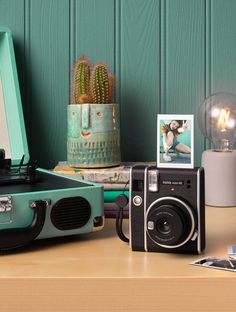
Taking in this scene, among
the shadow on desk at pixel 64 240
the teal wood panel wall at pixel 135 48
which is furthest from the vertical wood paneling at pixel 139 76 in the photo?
the shadow on desk at pixel 64 240

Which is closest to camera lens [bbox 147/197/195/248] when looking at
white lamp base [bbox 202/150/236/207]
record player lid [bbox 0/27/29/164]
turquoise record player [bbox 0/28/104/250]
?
turquoise record player [bbox 0/28/104/250]

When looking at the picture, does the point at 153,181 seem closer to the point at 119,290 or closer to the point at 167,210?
the point at 167,210

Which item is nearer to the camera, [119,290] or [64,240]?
[119,290]

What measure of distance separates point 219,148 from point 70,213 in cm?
49

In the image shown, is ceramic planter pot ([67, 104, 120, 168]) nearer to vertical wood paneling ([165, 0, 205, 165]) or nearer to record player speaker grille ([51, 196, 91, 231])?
vertical wood paneling ([165, 0, 205, 165])

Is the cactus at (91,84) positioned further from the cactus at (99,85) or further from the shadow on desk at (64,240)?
the shadow on desk at (64,240)

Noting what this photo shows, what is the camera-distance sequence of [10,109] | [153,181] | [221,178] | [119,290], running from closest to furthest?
[119,290], [153,181], [221,178], [10,109]

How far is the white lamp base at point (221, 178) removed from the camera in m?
1.17

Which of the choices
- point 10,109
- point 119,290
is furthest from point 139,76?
point 119,290

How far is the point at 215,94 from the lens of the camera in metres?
1.27

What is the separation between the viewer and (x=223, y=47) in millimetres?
1316

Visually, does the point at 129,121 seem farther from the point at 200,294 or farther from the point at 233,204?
the point at 200,294

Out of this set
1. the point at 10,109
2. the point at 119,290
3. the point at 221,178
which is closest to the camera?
the point at 119,290

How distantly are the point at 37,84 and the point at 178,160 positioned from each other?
1.85 feet
